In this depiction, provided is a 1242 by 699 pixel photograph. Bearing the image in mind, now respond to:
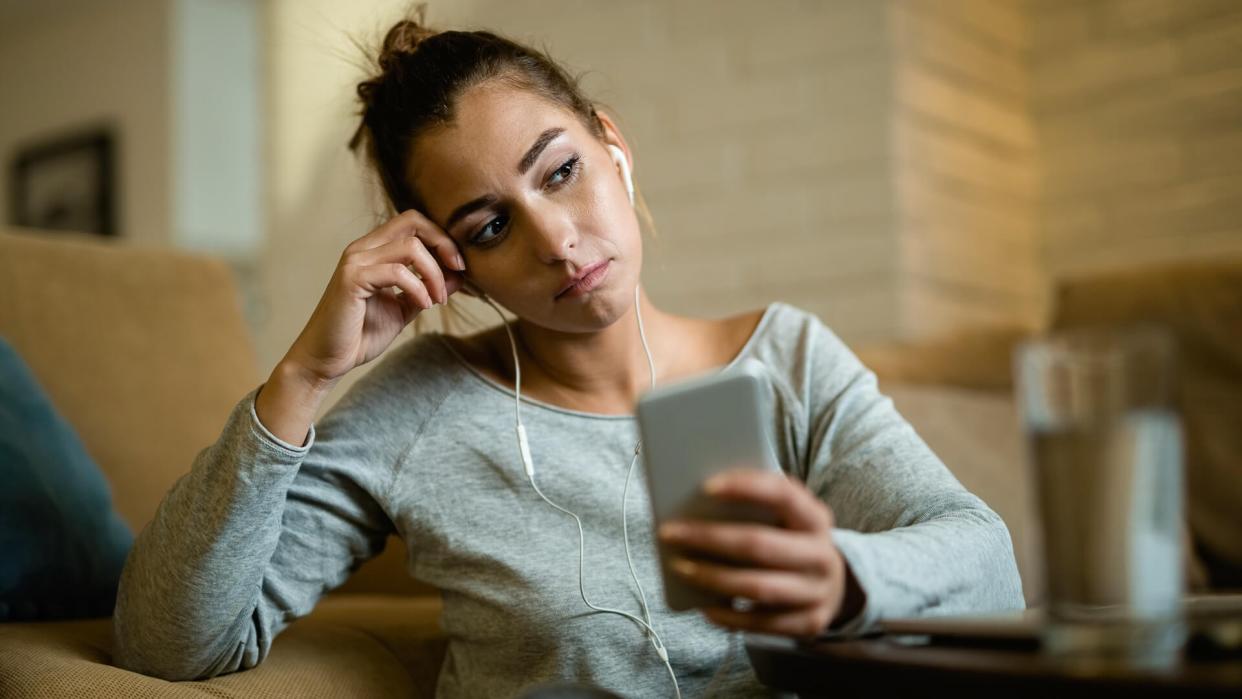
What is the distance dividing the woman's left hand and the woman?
0.86ft

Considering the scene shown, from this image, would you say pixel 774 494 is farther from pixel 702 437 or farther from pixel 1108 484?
pixel 1108 484

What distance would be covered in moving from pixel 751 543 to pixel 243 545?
0.51 meters

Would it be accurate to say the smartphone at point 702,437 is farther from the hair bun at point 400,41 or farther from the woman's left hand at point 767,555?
the hair bun at point 400,41

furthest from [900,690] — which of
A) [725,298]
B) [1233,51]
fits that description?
[1233,51]

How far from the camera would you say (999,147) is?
249 centimetres

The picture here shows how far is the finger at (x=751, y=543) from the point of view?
0.63 meters

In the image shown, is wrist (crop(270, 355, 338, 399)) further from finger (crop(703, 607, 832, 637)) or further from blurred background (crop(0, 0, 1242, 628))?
blurred background (crop(0, 0, 1242, 628))

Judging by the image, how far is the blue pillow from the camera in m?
1.19

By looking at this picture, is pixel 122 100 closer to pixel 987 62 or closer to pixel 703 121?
pixel 703 121

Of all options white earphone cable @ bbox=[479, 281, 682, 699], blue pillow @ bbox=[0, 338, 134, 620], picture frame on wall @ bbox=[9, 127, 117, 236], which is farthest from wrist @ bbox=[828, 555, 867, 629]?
picture frame on wall @ bbox=[9, 127, 117, 236]

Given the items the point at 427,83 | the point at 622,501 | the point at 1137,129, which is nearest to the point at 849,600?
the point at 622,501

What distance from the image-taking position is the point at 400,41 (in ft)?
3.78

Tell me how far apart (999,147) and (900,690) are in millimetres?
2097

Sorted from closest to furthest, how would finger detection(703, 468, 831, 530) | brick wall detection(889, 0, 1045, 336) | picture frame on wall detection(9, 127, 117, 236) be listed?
finger detection(703, 468, 831, 530) → brick wall detection(889, 0, 1045, 336) → picture frame on wall detection(9, 127, 117, 236)
